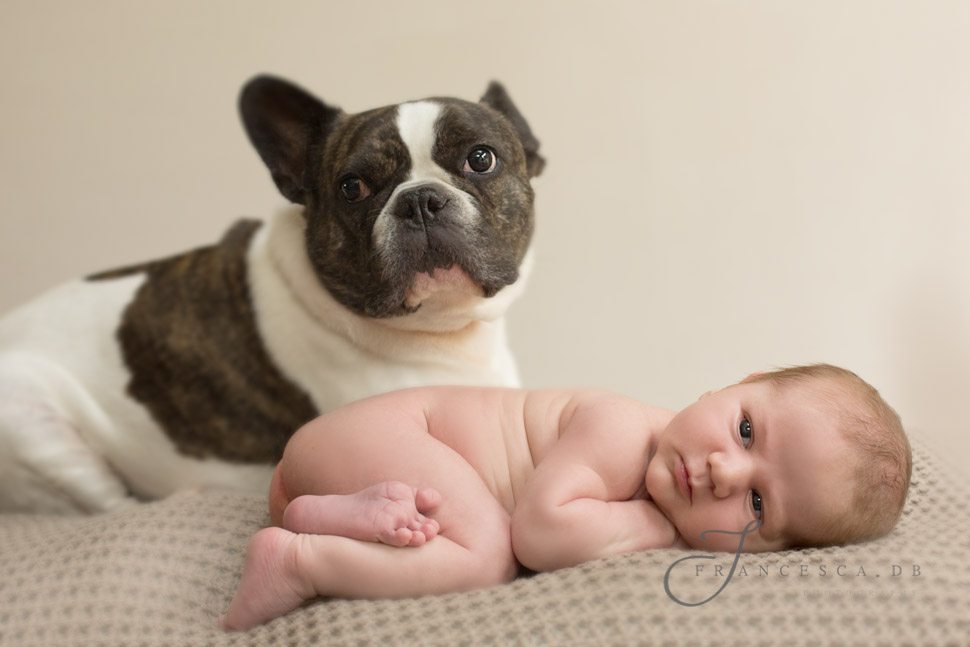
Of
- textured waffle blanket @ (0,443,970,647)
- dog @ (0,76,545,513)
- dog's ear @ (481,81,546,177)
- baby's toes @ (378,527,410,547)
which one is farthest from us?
dog's ear @ (481,81,546,177)

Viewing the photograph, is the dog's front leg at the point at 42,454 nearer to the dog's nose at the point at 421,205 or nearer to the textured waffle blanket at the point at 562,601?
the textured waffle blanket at the point at 562,601

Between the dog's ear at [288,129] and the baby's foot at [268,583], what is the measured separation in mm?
1116

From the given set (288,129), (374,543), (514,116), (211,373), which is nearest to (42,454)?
(211,373)

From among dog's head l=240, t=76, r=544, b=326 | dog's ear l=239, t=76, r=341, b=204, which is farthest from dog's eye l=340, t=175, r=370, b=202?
dog's ear l=239, t=76, r=341, b=204

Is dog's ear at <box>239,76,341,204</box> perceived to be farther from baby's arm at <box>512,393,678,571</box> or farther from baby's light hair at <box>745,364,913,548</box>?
baby's light hair at <box>745,364,913,548</box>

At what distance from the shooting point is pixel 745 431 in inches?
69.7

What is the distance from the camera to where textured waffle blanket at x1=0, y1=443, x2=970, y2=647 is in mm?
1456

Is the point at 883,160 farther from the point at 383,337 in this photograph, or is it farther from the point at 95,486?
the point at 95,486

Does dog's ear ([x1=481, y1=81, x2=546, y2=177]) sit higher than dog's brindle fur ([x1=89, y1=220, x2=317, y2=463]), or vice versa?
dog's ear ([x1=481, y1=81, x2=546, y2=177])

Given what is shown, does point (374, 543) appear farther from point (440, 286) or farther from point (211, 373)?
point (211, 373)

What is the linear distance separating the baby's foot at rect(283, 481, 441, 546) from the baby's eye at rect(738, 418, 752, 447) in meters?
0.58

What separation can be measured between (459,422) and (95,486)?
126cm

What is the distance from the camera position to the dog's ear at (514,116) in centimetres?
258

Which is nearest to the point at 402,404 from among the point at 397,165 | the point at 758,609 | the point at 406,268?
the point at 406,268
